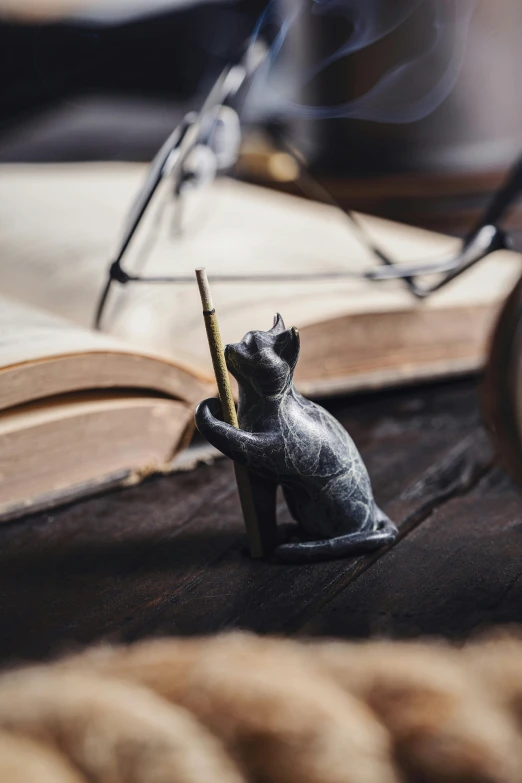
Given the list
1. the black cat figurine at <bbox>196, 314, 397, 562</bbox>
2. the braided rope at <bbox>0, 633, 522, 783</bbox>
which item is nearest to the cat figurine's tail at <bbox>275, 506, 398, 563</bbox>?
the black cat figurine at <bbox>196, 314, 397, 562</bbox>

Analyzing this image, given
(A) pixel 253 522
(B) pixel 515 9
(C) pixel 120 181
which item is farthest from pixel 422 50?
(A) pixel 253 522

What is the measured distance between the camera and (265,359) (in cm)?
67

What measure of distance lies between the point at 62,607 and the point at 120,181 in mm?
1008

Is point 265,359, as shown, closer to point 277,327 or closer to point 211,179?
point 277,327

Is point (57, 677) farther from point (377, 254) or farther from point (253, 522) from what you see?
point (377, 254)

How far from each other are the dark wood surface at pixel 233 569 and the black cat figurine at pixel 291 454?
26 mm

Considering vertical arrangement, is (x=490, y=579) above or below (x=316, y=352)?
below

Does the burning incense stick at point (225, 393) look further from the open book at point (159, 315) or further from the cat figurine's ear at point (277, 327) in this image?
the open book at point (159, 315)

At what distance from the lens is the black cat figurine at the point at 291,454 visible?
2.19 feet

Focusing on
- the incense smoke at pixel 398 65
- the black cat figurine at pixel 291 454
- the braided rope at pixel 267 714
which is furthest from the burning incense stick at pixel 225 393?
the incense smoke at pixel 398 65

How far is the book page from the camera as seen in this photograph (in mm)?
1024

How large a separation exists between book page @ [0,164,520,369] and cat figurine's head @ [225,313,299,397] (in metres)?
0.30

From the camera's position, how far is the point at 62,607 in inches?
26.1

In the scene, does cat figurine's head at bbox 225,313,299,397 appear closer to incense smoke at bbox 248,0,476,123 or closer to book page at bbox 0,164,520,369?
book page at bbox 0,164,520,369
